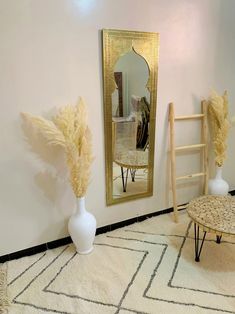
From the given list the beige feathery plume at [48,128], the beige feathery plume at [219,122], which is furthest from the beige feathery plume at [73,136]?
the beige feathery plume at [219,122]

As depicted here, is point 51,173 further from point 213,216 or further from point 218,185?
point 218,185

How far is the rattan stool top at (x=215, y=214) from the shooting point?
6.15 ft

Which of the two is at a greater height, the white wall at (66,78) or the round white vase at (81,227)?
the white wall at (66,78)

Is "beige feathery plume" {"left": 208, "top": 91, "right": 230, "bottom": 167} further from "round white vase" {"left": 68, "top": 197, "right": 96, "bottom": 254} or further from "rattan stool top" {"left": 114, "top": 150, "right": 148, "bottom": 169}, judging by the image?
"round white vase" {"left": 68, "top": 197, "right": 96, "bottom": 254}

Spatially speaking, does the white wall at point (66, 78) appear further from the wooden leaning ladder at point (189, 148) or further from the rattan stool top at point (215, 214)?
the rattan stool top at point (215, 214)

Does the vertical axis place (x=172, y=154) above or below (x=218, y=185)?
above

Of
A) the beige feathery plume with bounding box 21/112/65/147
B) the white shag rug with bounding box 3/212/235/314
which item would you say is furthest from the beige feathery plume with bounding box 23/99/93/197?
the white shag rug with bounding box 3/212/235/314

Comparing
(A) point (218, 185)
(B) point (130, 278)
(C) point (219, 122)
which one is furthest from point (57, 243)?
(C) point (219, 122)

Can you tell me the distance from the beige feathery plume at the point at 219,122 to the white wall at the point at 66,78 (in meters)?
0.15

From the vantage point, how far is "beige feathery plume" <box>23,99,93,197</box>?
74.8 inches

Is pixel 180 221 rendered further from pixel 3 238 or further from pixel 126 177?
pixel 3 238

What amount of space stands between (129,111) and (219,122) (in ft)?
3.24

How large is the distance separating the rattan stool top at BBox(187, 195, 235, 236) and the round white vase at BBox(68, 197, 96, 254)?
0.80 m

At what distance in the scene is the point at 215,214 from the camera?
2051 millimetres
